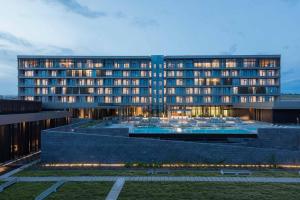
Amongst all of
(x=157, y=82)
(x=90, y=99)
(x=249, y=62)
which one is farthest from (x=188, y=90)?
(x=90, y=99)

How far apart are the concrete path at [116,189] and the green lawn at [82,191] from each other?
266 millimetres

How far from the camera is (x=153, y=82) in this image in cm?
8744

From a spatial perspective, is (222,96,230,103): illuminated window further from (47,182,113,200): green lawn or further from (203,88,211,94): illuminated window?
(47,182,113,200): green lawn

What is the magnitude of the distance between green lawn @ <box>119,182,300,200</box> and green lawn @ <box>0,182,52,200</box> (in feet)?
16.5

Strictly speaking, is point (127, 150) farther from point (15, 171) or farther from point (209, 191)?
point (209, 191)

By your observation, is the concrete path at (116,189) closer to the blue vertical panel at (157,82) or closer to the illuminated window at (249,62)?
the blue vertical panel at (157,82)

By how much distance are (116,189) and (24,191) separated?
540 cm

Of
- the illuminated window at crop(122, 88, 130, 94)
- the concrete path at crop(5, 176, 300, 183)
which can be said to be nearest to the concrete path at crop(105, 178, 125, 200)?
the concrete path at crop(5, 176, 300, 183)

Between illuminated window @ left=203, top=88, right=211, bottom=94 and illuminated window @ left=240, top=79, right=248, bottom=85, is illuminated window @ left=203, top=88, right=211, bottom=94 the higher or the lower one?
the lower one

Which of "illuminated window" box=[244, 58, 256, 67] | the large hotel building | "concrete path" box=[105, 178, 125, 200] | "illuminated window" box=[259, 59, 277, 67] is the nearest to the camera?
"concrete path" box=[105, 178, 125, 200]

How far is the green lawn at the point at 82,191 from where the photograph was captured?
16.4 metres

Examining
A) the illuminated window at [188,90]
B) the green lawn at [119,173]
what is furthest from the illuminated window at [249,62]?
the green lawn at [119,173]

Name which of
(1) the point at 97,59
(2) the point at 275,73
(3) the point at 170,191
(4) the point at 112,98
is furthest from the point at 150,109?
(3) the point at 170,191

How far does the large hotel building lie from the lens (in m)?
84.4
